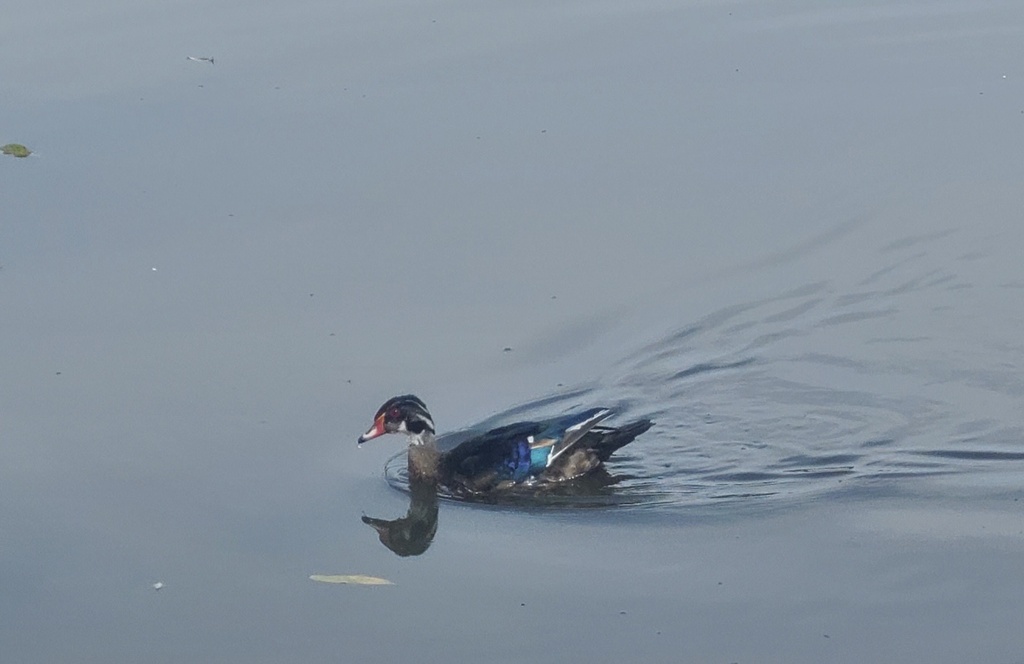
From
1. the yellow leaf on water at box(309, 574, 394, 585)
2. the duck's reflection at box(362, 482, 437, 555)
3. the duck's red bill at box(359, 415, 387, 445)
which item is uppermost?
the duck's red bill at box(359, 415, 387, 445)

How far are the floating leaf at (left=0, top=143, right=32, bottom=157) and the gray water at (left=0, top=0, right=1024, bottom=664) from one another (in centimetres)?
25

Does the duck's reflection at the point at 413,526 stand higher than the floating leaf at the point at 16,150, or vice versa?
the floating leaf at the point at 16,150

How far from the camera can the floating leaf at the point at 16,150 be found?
14219 mm

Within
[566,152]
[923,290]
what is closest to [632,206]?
[566,152]

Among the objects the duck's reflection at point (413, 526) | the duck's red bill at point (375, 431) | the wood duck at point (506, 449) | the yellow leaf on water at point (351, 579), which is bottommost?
the yellow leaf on water at point (351, 579)

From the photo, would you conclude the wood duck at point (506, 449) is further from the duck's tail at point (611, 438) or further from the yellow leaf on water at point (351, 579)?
the yellow leaf on water at point (351, 579)

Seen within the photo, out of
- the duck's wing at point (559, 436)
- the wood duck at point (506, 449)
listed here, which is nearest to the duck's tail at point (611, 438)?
the wood duck at point (506, 449)

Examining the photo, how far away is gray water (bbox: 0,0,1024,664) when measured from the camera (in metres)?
8.13

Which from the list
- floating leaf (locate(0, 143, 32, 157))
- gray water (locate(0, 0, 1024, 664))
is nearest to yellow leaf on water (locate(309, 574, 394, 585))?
gray water (locate(0, 0, 1024, 664))

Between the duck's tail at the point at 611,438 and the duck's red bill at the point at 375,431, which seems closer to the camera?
the duck's red bill at the point at 375,431

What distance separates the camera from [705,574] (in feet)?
27.3

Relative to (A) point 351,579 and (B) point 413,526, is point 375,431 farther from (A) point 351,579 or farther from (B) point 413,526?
(A) point 351,579

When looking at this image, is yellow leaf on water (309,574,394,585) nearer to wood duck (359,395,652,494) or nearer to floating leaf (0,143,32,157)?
wood duck (359,395,652,494)

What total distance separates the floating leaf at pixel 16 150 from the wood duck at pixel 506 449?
5.78 m
